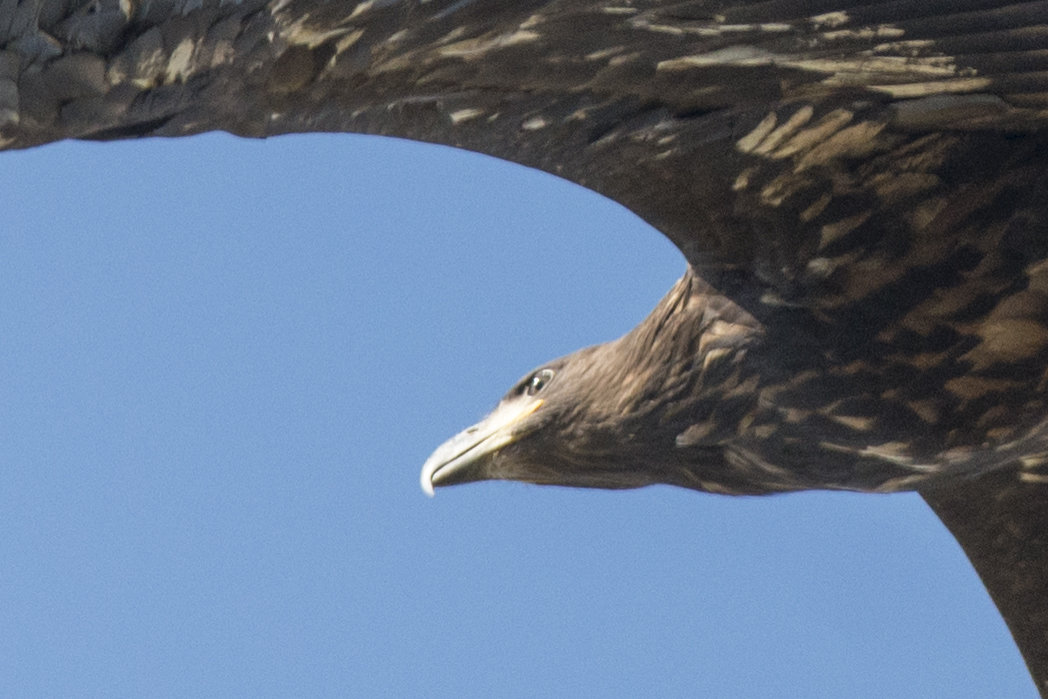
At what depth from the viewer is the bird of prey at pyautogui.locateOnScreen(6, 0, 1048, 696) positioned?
311cm

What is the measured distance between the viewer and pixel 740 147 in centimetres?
377

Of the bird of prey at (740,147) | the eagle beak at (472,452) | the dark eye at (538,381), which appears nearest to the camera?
the bird of prey at (740,147)

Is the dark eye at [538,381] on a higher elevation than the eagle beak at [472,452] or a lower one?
higher

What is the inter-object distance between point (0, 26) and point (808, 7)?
1.66 m

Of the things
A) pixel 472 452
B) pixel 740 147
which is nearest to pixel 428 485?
pixel 472 452

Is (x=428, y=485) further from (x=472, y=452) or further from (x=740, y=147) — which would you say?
(x=740, y=147)

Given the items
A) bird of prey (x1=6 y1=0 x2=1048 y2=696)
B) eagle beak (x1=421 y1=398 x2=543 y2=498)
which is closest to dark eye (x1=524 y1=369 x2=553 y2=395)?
eagle beak (x1=421 y1=398 x2=543 y2=498)

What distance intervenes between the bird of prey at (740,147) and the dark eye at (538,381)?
0.36m

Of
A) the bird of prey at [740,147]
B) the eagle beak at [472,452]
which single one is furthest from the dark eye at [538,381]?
the bird of prey at [740,147]

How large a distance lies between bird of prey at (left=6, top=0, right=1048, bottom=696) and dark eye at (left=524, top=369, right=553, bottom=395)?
362mm

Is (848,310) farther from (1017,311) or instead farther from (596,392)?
(596,392)

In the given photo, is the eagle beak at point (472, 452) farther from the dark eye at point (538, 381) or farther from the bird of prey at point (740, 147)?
the bird of prey at point (740, 147)

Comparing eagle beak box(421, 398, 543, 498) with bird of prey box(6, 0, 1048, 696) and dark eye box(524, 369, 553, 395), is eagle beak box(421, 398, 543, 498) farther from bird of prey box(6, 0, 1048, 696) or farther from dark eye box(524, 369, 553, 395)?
bird of prey box(6, 0, 1048, 696)

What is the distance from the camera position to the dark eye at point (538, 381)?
5480 mm
